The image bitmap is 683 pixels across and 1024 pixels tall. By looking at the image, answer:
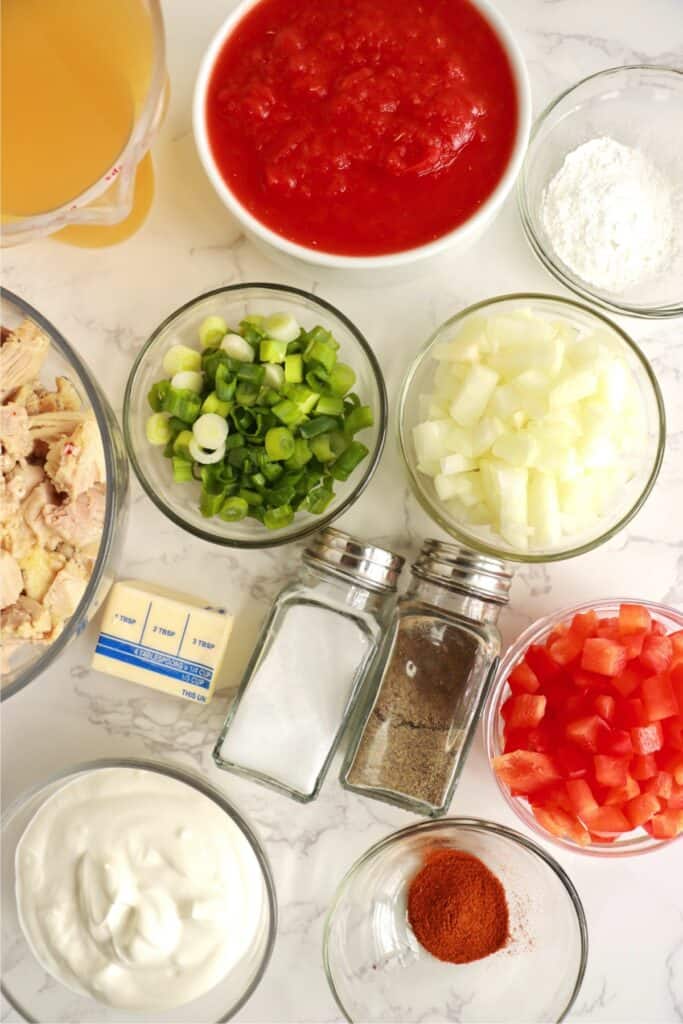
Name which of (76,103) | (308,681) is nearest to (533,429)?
(308,681)

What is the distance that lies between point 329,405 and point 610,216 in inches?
25.2

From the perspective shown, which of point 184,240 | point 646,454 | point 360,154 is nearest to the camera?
point 360,154

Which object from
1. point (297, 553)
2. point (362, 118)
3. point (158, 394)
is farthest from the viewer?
point (297, 553)

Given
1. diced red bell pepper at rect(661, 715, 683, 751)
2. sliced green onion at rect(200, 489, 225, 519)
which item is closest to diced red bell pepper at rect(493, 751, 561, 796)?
diced red bell pepper at rect(661, 715, 683, 751)

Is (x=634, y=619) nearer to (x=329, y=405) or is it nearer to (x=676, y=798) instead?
(x=676, y=798)

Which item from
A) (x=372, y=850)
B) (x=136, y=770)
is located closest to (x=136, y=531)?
(x=136, y=770)

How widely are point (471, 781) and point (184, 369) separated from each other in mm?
1029

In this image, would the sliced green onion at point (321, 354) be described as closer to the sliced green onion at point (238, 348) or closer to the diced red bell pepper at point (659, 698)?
the sliced green onion at point (238, 348)

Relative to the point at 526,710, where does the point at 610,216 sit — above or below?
above

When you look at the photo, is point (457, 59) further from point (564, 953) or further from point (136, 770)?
point (564, 953)

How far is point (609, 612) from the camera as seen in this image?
5.79 ft

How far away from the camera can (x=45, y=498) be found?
156 centimetres

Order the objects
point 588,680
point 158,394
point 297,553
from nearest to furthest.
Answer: point 588,680 → point 158,394 → point 297,553

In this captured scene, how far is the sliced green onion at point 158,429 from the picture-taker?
1713mm
